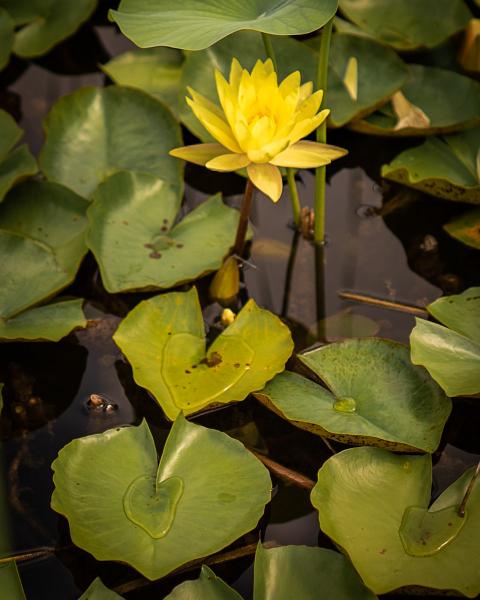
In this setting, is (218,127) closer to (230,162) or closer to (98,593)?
(230,162)

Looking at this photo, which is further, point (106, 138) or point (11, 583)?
point (106, 138)

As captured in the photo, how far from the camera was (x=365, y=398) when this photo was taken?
4.72ft

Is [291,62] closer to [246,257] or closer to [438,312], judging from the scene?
[246,257]

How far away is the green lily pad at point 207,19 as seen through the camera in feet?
4.18

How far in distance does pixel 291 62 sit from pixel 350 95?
0.60 ft

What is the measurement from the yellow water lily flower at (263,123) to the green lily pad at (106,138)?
0.37 m

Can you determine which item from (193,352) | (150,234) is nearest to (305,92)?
(150,234)

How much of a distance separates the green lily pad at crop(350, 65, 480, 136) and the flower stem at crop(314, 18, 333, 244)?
1.18ft

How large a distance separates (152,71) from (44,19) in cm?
39

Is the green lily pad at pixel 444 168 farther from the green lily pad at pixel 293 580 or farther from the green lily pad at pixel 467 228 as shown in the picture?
the green lily pad at pixel 293 580

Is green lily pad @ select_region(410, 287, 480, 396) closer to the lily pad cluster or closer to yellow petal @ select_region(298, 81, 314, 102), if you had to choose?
the lily pad cluster

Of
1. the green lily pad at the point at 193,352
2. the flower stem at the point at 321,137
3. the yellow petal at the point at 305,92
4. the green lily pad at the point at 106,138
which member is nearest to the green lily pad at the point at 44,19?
the green lily pad at the point at 106,138

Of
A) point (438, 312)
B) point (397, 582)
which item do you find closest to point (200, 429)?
point (397, 582)

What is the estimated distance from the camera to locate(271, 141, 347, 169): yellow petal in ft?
4.99
